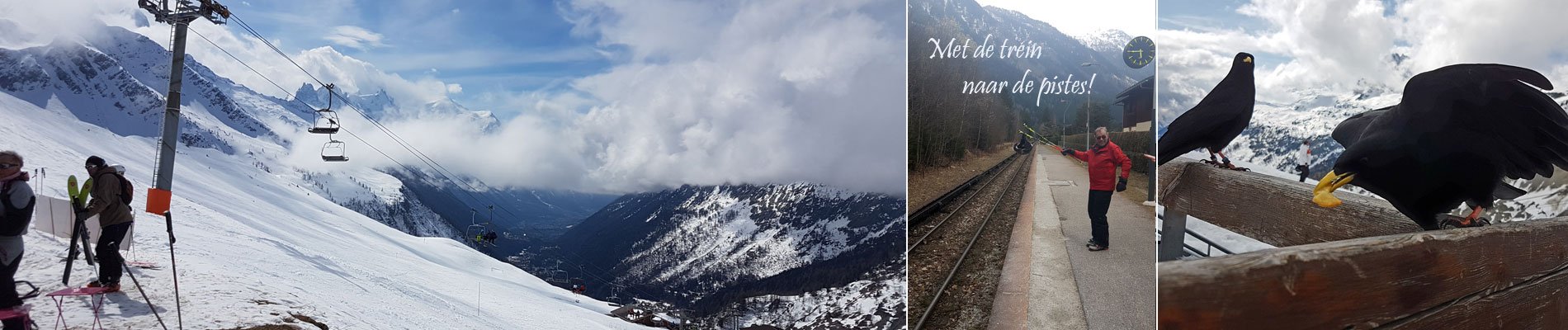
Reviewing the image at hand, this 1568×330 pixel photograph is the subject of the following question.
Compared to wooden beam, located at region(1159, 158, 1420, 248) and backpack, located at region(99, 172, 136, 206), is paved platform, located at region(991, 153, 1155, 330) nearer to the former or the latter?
wooden beam, located at region(1159, 158, 1420, 248)

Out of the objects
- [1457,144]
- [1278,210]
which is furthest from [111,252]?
[1457,144]

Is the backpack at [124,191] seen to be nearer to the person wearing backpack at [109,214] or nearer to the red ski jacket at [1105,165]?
the person wearing backpack at [109,214]

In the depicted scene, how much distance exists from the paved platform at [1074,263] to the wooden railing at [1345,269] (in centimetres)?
23

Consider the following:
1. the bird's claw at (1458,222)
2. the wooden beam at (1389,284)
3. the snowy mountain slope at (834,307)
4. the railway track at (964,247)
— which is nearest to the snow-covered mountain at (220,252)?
the railway track at (964,247)

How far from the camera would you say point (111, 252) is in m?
4.79

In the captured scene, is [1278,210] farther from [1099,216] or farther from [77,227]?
[77,227]

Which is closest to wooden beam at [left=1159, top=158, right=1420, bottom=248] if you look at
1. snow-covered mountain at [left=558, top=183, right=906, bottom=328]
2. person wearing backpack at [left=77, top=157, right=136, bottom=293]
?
person wearing backpack at [left=77, top=157, right=136, bottom=293]

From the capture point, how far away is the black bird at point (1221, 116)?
3.07 meters

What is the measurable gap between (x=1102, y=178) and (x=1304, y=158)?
890 mm

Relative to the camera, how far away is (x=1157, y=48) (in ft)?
10.8

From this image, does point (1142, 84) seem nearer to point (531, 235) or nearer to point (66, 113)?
point (66, 113)

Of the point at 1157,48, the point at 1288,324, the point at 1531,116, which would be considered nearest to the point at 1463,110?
the point at 1531,116

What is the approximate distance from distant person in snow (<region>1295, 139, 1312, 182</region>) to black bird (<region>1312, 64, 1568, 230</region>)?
12 cm

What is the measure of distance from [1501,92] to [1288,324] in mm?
2238
